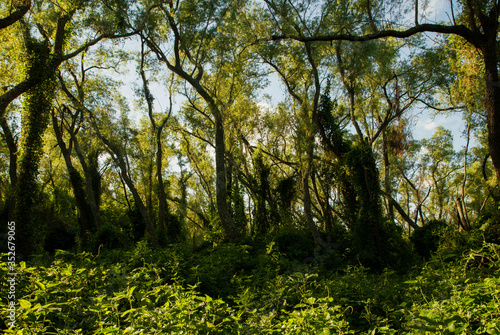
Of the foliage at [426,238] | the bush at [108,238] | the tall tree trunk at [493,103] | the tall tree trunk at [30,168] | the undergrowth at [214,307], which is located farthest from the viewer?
the bush at [108,238]

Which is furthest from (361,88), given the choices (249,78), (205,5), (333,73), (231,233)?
(231,233)

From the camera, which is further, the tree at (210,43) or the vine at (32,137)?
the tree at (210,43)

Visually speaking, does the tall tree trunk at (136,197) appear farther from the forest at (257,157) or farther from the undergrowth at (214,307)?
the undergrowth at (214,307)

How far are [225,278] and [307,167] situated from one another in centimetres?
733

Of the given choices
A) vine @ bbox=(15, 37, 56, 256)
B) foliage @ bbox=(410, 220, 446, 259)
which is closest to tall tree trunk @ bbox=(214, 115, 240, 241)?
vine @ bbox=(15, 37, 56, 256)

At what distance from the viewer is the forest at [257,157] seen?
391 cm

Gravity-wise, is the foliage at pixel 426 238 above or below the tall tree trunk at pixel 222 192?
below

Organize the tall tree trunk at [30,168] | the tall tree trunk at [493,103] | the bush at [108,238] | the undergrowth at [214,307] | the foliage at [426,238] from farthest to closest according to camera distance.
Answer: the bush at [108,238], the foliage at [426,238], the tall tree trunk at [30,168], the tall tree trunk at [493,103], the undergrowth at [214,307]

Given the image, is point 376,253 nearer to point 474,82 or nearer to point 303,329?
point 474,82

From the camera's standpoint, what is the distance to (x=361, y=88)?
17938mm

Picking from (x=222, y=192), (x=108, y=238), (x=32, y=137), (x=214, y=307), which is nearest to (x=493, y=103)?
(x=214, y=307)

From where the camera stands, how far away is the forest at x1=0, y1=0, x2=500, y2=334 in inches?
154

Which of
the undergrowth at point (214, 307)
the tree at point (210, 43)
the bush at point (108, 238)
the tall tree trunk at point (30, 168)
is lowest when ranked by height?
the undergrowth at point (214, 307)

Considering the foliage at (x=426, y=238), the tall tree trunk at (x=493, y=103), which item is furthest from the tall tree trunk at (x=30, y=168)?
the foliage at (x=426, y=238)
